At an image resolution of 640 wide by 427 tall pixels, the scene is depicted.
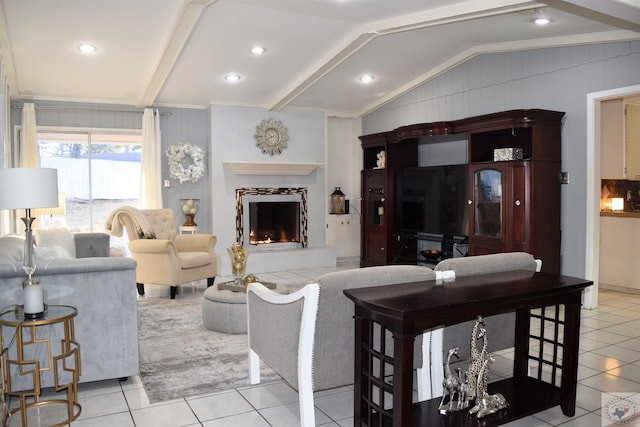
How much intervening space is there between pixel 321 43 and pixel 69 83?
3258mm

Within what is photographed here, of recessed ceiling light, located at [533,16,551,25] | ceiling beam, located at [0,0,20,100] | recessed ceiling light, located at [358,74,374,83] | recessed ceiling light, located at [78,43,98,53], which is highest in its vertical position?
recessed ceiling light, located at [533,16,551,25]

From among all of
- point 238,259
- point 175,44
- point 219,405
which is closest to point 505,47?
point 175,44

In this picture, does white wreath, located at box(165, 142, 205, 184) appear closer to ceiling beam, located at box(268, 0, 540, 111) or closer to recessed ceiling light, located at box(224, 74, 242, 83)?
recessed ceiling light, located at box(224, 74, 242, 83)

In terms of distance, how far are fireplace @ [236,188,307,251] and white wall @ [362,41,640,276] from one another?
9.50 feet

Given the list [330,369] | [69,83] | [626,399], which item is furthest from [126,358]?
[69,83]

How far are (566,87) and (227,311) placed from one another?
4.15 meters

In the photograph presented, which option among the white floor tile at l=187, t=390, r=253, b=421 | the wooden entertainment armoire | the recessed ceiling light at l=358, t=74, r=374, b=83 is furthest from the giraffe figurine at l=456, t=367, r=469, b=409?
the recessed ceiling light at l=358, t=74, r=374, b=83

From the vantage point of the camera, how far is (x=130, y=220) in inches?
227

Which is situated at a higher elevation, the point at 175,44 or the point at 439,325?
the point at 175,44

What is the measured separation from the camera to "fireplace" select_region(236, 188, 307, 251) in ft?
24.9

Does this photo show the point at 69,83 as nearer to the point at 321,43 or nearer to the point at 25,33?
the point at 25,33

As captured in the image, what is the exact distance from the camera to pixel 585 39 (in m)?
5.02

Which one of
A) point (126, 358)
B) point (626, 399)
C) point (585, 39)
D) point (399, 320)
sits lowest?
point (626, 399)

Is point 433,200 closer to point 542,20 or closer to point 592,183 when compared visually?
point 592,183
